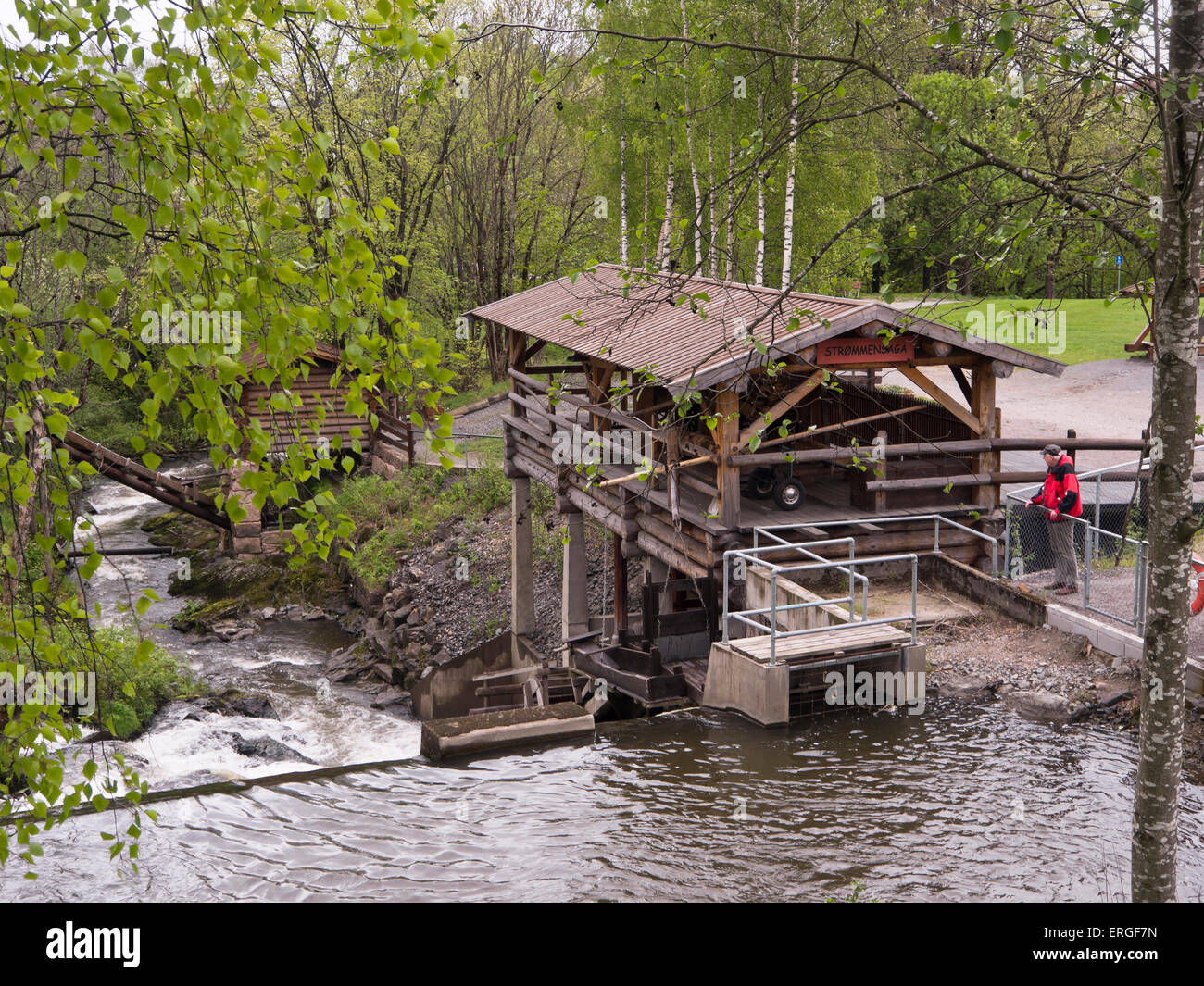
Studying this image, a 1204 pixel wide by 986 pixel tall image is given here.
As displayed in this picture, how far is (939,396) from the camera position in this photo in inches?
528

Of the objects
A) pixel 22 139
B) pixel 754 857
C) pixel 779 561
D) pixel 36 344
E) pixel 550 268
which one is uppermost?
pixel 550 268

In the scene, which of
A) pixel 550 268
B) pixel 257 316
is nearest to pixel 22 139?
Answer: pixel 257 316

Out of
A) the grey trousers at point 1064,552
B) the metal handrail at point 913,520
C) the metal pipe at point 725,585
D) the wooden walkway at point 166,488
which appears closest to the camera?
the metal pipe at point 725,585

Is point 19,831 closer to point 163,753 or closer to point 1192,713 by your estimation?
point 1192,713

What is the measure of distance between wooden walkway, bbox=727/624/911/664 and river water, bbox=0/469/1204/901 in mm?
694

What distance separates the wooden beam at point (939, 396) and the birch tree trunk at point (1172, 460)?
24.9ft

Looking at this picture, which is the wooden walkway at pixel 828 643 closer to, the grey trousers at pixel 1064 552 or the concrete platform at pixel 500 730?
the concrete platform at pixel 500 730

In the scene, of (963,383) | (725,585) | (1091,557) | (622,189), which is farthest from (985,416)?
(622,189)

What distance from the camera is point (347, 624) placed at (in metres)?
23.8

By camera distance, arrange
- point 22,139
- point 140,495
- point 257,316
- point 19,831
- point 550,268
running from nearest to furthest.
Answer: point 22,139
point 19,831
point 257,316
point 140,495
point 550,268

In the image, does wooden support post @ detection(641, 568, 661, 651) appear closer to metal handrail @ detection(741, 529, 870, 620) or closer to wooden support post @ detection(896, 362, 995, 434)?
metal handrail @ detection(741, 529, 870, 620)

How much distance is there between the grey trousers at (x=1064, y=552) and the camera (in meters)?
12.8

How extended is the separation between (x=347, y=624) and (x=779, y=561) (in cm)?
1293

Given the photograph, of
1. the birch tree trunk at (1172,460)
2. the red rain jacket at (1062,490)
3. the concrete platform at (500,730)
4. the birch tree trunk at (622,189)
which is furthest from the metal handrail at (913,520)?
the birch tree trunk at (622,189)
